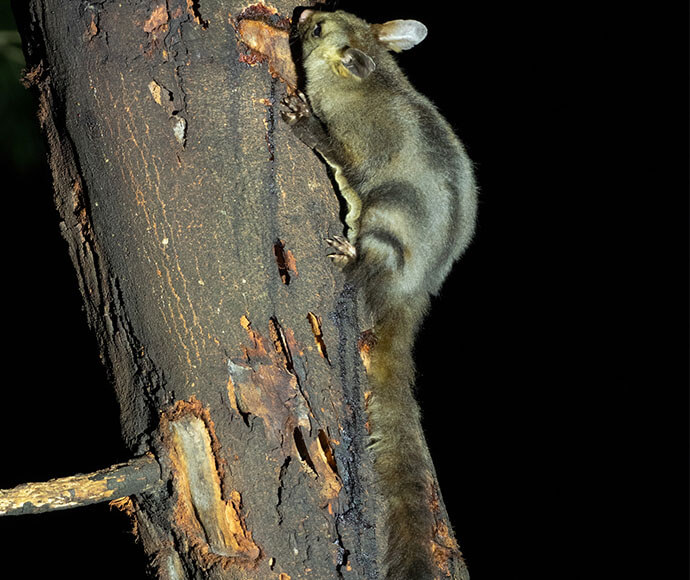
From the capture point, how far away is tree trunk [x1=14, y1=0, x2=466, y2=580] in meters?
1.62

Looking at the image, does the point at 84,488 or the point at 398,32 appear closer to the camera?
the point at 84,488

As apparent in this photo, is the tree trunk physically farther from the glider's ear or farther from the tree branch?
the glider's ear

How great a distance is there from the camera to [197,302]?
1632mm

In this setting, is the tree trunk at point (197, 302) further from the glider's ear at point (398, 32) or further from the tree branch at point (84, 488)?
the glider's ear at point (398, 32)

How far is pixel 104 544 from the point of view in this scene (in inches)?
163

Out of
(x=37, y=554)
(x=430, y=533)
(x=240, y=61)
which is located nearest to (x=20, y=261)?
(x=37, y=554)

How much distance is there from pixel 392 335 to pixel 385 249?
31 centimetres

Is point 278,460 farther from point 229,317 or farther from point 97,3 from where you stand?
point 97,3

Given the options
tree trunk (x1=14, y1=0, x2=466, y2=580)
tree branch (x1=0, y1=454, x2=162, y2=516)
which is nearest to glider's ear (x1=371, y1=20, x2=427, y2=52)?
tree trunk (x1=14, y1=0, x2=466, y2=580)

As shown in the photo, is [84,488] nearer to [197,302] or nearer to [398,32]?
[197,302]

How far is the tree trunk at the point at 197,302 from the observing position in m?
1.62

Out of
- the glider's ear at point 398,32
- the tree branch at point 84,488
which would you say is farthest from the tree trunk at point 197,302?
the glider's ear at point 398,32

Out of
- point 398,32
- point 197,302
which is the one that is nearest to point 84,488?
point 197,302

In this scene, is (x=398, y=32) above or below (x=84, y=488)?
above
